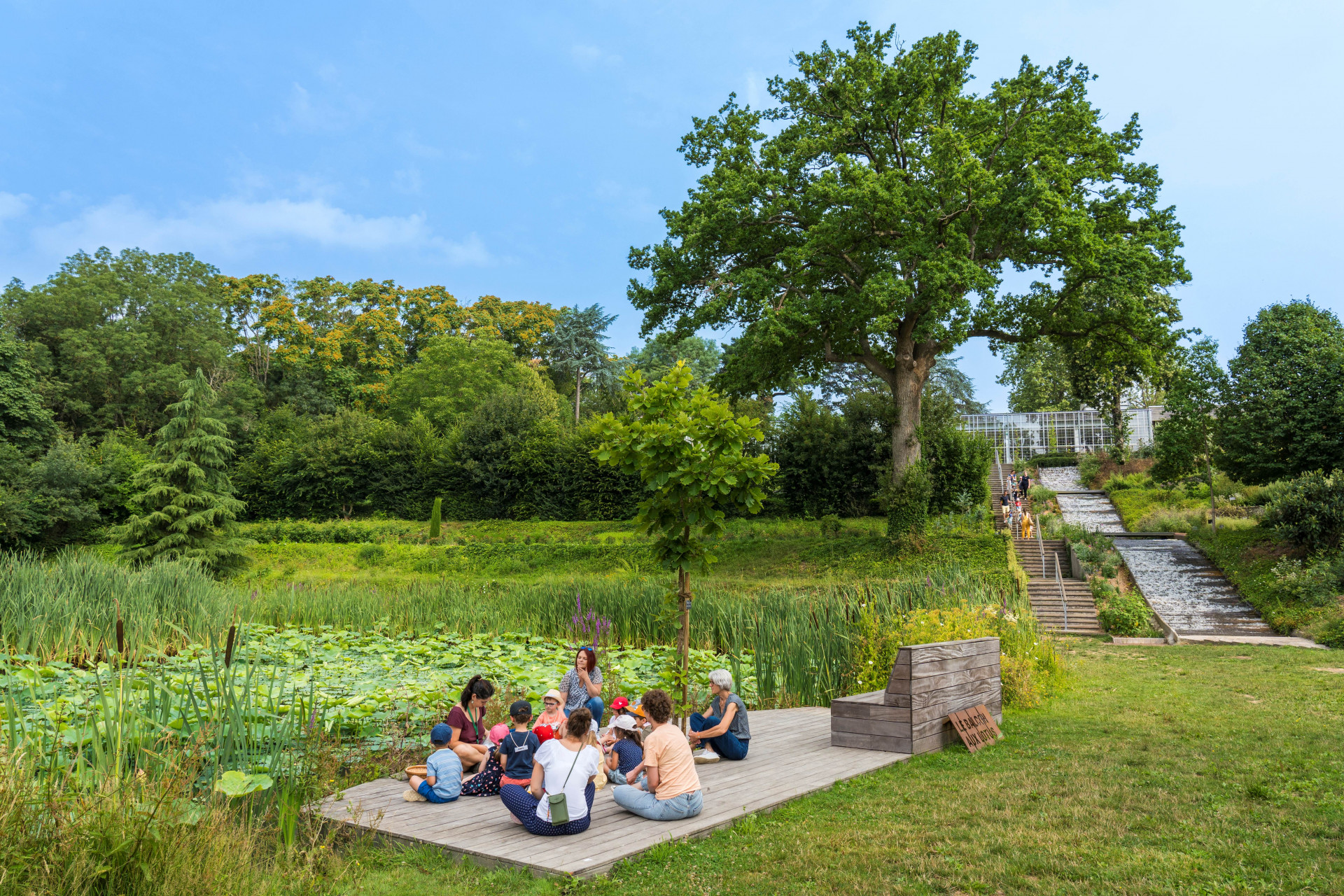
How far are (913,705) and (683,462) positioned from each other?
104 inches

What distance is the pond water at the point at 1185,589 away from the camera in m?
17.3

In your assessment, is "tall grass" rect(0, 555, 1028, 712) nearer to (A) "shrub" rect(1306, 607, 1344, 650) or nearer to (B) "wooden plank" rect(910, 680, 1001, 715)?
(B) "wooden plank" rect(910, 680, 1001, 715)

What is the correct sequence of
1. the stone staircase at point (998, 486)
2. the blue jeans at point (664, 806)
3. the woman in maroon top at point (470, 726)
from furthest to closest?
the stone staircase at point (998, 486)
the woman in maroon top at point (470, 726)
the blue jeans at point (664, 806)

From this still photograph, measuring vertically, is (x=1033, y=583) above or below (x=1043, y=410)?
below

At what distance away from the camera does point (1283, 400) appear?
842 inches

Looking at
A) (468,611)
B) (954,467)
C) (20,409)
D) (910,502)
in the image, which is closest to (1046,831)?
(468,611)

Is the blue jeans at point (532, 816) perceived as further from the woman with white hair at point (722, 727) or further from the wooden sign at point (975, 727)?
the wooden sign at point (975, 727)

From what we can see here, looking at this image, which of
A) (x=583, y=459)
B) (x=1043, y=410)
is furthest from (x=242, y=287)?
(x=1043, y=410)

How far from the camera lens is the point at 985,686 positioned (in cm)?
746

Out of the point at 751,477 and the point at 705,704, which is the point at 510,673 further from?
the point at 751,477

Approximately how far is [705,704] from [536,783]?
11.5 ft

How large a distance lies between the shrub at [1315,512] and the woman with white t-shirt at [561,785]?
781 inches

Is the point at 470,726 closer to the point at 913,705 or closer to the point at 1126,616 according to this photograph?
the point at 913,705

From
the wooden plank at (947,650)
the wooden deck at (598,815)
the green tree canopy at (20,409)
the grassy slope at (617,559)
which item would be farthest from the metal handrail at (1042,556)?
the green tree canopy at (20,409)
